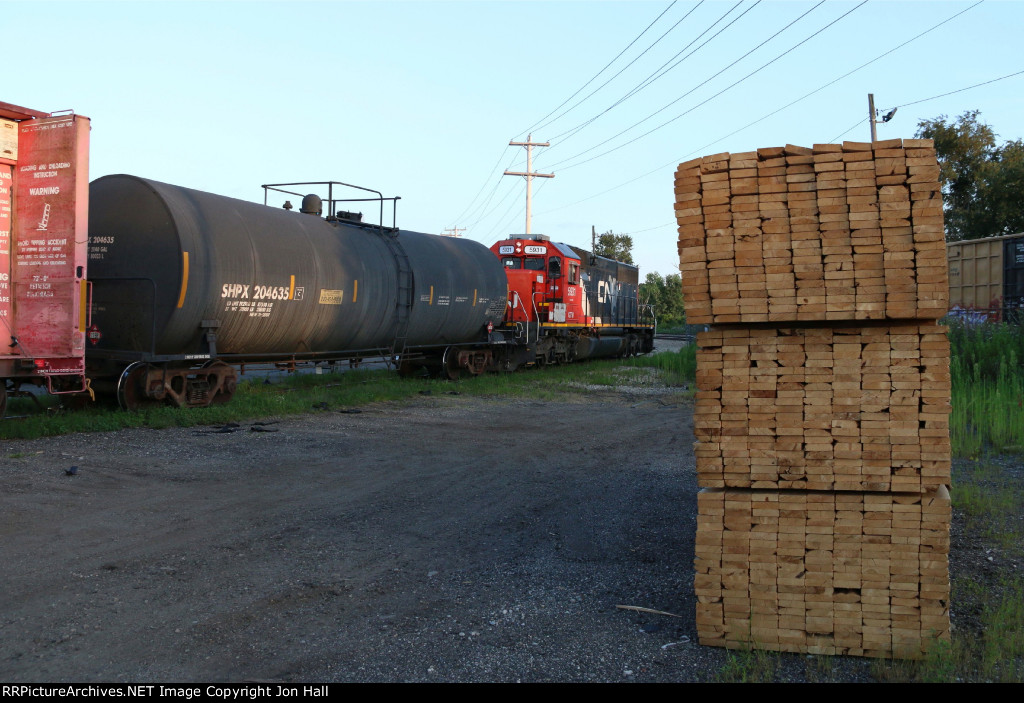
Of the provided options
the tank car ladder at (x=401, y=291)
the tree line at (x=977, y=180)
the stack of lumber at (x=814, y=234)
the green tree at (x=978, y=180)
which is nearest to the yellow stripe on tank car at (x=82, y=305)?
the tank car ladder at (x=401, y=291)

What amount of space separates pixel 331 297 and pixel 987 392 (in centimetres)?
1054

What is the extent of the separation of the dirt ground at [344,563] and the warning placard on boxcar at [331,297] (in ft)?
12.4

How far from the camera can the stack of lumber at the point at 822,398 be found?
416cm

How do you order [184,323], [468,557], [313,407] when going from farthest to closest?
1. [313,407]
2. [184,323]
3. [468,557]

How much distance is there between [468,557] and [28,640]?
2.78 meters

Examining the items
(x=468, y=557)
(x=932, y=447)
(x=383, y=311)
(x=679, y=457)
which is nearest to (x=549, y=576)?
(x=468, y=557)

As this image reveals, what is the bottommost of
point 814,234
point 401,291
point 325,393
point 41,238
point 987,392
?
point 325,393

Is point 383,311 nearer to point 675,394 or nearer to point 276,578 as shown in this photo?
point 675,394

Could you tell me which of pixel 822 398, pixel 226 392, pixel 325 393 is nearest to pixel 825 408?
pixel 822 398

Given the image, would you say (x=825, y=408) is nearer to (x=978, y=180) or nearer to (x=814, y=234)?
(x=814, y=234)

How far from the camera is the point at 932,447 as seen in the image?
13.6 ft

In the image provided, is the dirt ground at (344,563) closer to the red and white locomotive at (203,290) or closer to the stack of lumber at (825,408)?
the stack of lumber at (825,408)

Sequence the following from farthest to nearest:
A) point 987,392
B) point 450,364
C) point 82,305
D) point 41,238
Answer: point 450,364 → point 987,392 → point 82,305 → point 41,238

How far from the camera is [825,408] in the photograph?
4285 mm
